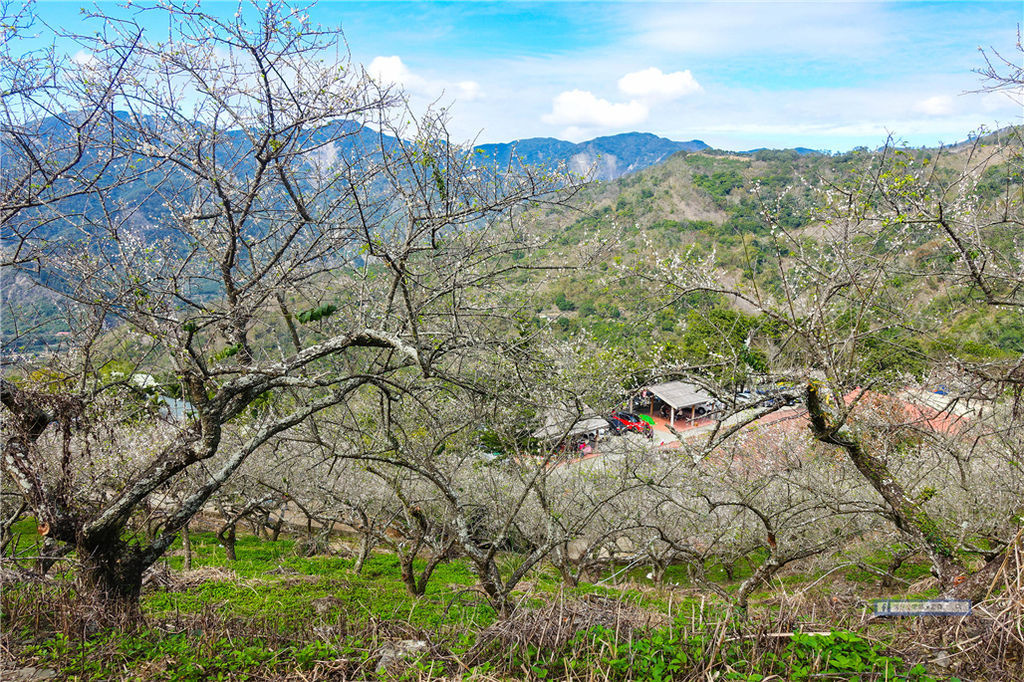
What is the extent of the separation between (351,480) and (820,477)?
9.63 meters

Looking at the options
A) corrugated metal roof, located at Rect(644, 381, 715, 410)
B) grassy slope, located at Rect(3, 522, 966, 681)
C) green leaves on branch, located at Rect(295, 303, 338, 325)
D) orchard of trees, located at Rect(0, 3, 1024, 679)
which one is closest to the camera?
grassy slope, located at Rect(3, 522, 966, 681)

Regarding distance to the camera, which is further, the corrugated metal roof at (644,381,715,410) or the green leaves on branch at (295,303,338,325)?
the corrugated metal roof at (644,381,715,410)

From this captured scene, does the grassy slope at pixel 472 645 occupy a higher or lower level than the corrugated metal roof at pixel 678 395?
higher

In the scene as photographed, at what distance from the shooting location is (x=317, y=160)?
4578mm

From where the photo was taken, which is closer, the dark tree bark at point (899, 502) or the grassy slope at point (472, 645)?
the grassy slope at point (472, 645)

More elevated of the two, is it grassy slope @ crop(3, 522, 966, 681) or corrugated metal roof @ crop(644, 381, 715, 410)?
grassy slope @ crop(3, 522, 966, 681)

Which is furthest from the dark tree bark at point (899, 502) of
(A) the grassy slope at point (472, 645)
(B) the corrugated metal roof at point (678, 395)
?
(B) the corrugated metal roof at point (678, 395)

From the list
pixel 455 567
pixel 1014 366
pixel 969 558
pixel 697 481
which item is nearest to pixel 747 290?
pixel 1014 366

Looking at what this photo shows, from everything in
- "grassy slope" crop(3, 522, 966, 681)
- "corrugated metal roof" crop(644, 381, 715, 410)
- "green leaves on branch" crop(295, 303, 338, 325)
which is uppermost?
"green leaves on branch" crop(295, 303, 338, 325)

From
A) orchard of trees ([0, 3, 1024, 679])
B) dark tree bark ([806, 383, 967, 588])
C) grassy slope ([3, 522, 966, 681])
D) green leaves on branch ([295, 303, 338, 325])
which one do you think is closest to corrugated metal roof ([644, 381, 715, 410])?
orchard of trees ([0, 3, 1024, 679])

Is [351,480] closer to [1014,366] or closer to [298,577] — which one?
[298,577]

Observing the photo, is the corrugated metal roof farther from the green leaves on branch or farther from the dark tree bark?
the green leaves on branch

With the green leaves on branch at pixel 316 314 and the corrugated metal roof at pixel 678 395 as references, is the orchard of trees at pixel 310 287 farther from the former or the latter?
the corrugated metal roof at pixel 678 395

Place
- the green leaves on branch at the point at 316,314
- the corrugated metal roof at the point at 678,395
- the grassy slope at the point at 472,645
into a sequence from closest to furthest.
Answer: the grassy slope at the point at 472,645 → the green leaves on branch at the point at 316,314 → the corrugated metal roof at the point at 678,395
